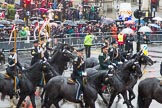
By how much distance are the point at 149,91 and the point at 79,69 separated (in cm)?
288

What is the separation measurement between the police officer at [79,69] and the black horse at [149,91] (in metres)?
2.52

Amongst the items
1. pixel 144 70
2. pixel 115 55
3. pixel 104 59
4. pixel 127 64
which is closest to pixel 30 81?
pixel 104 59

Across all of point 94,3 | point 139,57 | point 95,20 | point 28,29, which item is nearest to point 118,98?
point 139,57

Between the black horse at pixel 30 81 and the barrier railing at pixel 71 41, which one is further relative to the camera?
the barrier railing at pixel 71 41

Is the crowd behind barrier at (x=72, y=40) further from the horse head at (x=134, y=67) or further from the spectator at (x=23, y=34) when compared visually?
the horse head at (x=134, y=67)

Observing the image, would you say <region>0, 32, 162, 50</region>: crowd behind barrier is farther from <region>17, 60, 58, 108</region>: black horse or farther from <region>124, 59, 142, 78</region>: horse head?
<region>124, 59, 142, 78</region>: horse head

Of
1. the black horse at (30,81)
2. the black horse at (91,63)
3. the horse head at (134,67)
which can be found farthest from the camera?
the black horse at (91,63)

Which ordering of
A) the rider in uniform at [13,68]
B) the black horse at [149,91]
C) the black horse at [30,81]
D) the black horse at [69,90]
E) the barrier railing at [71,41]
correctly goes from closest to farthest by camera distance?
1. the black horse at [69,90]
2. the black horse at [149,91]
3. the black horse at [30,81]
4. the rider in uniform at [13,68]
5. the barrier railing at [71,41]

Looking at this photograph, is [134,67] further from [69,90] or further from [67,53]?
[67,53]

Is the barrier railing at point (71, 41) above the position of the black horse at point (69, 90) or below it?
below

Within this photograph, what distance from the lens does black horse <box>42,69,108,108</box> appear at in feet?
64.5

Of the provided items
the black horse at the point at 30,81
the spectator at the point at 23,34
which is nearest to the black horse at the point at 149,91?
the black horse at the point at 30,81

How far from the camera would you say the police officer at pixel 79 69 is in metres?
19.4

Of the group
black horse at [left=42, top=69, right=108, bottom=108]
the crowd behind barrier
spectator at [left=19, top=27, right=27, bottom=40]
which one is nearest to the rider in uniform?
black horse at [left=42, top=69, right=108, bottom=108]
